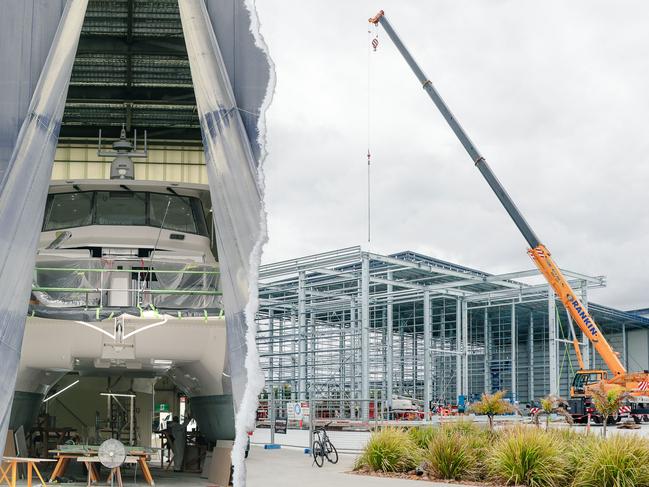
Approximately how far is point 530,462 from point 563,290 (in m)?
13.4

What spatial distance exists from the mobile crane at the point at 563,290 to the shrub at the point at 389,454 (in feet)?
37.2

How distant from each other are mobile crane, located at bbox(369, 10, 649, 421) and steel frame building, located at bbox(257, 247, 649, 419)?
8.06 ft

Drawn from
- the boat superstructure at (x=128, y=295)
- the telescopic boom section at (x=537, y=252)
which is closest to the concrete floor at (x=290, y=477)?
the boat superstructure at (x=128, y=295)

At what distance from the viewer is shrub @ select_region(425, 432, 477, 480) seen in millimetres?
14703

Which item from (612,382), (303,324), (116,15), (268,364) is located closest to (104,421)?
(116,15)

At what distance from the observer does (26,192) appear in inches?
372

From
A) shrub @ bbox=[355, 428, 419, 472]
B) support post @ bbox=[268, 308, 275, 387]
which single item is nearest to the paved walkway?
shrub @ bbox=[355, 428, 419, 472]

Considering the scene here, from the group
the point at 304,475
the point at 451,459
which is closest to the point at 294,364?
the point at 304,475

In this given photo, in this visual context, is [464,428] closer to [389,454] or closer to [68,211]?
[389,454]

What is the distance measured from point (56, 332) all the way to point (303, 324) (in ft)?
60.6

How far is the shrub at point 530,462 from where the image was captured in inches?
524

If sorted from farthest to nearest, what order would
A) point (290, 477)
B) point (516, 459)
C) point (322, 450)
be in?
point (322, 450) < point (290, 477) < point (516, 459)

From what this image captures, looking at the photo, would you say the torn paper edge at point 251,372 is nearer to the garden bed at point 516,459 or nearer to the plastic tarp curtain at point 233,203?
the plastic tarp curtain at point 233,203

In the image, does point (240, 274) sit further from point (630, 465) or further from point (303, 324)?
point (303, 324)
